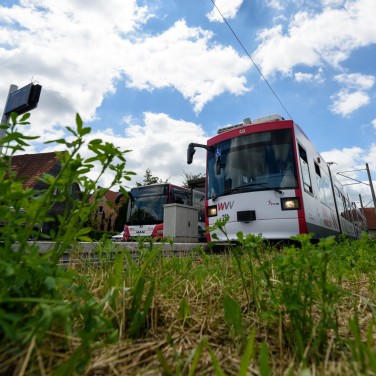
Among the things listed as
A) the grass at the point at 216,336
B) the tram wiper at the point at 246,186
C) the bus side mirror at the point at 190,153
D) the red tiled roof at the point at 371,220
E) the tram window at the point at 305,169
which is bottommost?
the grass at the point at 216,336

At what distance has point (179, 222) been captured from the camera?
9.85 meters

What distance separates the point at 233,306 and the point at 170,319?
33cm

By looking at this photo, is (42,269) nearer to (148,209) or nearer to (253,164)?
(253,164)

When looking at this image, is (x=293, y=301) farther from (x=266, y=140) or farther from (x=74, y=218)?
(x=266, y=140)

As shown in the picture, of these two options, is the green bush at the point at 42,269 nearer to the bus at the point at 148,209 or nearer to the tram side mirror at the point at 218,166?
the tram side mirror at the point at 218,166

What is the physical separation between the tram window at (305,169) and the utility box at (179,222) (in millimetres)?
4180

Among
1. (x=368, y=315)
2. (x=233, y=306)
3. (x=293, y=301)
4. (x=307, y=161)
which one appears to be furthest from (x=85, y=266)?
(x=307, y=161)

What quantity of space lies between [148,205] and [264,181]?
9.33m

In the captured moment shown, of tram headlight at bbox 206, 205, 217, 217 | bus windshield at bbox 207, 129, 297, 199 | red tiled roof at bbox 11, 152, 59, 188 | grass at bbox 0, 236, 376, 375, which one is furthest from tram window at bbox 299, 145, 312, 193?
red tiled roof at bbox 11, 152, 59, 188

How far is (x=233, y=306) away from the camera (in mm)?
1306

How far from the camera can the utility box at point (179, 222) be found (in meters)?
9.75

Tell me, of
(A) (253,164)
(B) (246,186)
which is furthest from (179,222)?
(A) (253,164)

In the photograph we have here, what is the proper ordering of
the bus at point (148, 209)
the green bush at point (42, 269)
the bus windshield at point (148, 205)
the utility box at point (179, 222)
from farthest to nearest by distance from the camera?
the bus windshield at point (148, 205), the bus at point (148, 209), the utility box at point (179, 222), the green bush at point (42, 269)

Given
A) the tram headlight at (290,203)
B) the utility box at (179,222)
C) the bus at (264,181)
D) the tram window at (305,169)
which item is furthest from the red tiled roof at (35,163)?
the tram headlight at (290,203)
